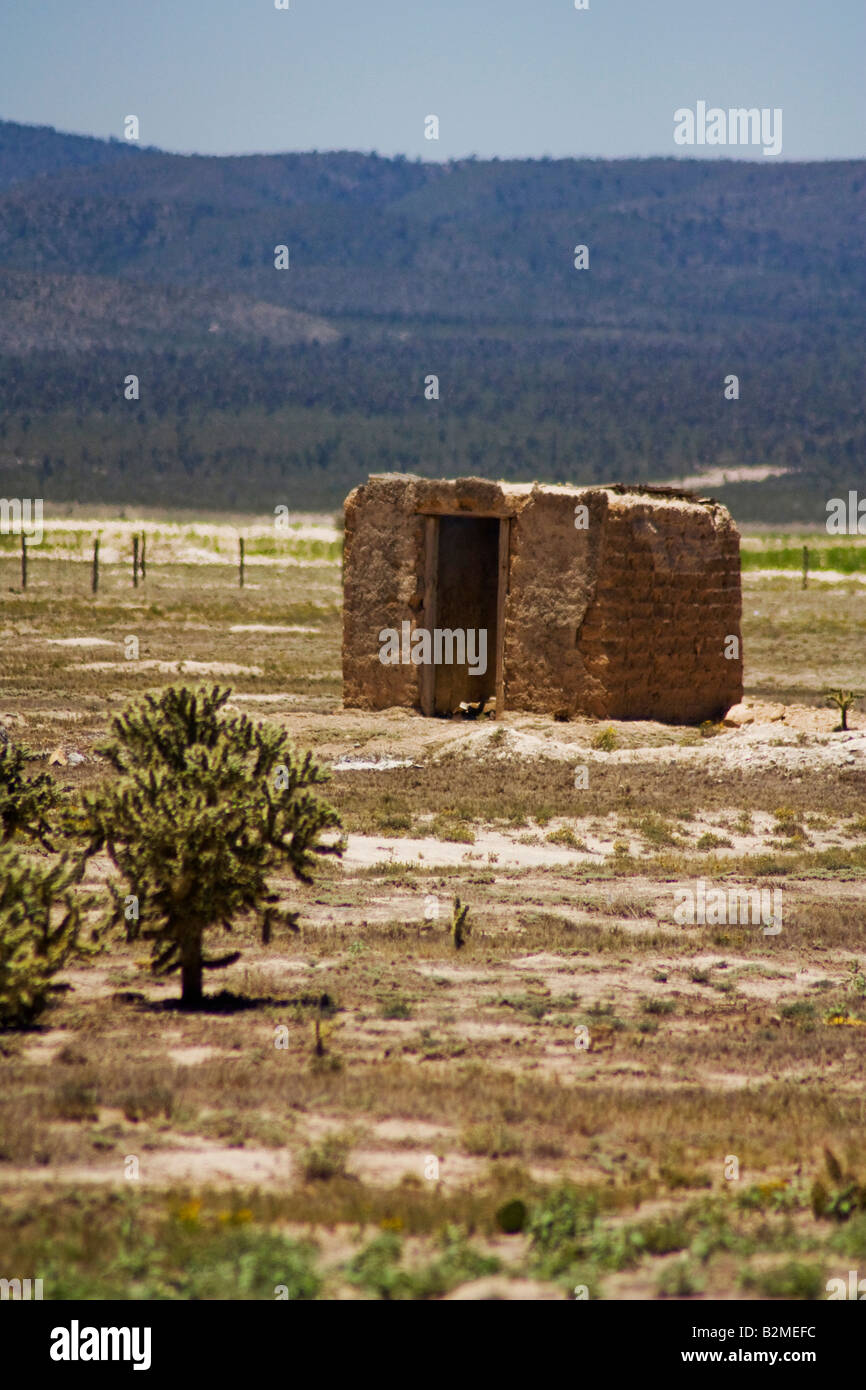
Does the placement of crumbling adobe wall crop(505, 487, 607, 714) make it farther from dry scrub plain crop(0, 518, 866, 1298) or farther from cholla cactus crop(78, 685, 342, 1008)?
cholla cactus crop(78, 685, 342, 1008)

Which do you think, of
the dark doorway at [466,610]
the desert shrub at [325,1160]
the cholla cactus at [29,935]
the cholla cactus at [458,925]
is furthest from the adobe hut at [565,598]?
the desert shrub at [325,1160]

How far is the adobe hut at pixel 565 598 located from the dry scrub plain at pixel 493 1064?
5.35 ft

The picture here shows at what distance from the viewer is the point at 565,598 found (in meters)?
17.5

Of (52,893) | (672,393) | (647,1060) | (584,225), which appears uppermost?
(584,225)

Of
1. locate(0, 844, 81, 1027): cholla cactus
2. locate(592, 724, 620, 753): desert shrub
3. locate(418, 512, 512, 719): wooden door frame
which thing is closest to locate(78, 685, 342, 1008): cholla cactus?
locate(0, 844, 81, 1027): cholla cactus

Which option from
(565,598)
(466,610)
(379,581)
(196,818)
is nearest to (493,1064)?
(196,818)

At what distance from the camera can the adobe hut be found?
17391 mm

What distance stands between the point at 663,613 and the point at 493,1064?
36.8 feet

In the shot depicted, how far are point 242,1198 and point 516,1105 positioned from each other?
1483 millimetres

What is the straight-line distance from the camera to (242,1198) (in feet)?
16.8

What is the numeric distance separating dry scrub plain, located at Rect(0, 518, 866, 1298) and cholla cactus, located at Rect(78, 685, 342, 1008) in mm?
444

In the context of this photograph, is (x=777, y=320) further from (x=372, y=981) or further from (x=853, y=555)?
(x=372, y=981)
